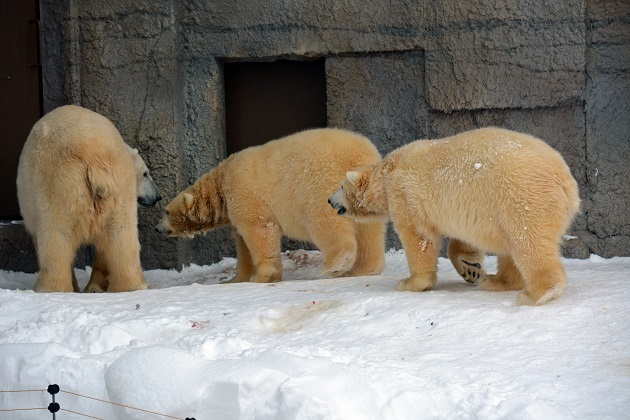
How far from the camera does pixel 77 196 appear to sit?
583 cm

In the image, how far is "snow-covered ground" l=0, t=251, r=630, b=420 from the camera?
326 centimetres

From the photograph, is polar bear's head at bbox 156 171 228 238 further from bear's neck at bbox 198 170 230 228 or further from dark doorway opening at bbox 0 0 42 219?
dark doorway opening at bbox 0 0 42 219

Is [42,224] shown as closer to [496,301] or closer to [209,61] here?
[209,61]

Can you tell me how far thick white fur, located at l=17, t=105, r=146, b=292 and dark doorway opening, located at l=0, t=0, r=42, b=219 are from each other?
218 centimetres

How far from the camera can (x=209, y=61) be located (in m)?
7.77

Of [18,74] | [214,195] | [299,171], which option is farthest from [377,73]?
[18,74]

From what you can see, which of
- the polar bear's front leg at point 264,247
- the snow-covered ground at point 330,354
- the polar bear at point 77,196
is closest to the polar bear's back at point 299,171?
the polar bear's front leg at point 264,247

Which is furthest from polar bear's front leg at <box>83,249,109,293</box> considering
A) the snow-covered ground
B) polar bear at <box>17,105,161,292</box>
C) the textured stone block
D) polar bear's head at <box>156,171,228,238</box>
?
the textured stone block

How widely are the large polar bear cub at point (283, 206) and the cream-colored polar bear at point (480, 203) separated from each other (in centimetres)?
48

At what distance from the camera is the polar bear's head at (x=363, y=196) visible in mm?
5562

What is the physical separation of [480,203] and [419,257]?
0.65m

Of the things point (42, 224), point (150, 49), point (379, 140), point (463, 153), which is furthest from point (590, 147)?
point (42, 224)

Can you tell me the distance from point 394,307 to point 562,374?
1.21m

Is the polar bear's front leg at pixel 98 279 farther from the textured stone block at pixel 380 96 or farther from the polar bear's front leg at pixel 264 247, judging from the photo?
the textured stone block at pixel 380 96
